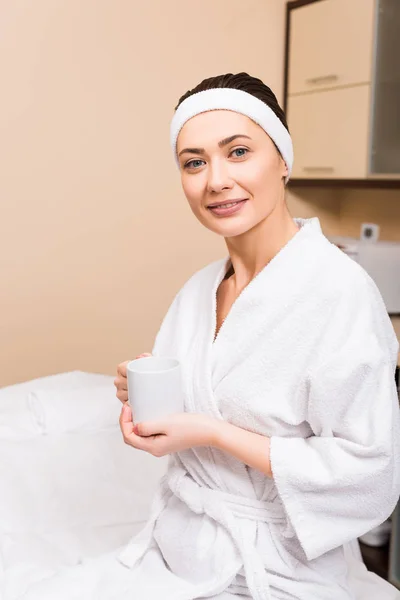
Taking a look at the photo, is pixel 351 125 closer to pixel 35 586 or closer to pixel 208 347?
pixel 208 347

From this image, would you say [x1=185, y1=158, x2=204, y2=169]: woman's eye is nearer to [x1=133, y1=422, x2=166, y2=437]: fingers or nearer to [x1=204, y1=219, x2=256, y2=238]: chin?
[x1=204, y1=219, x2=256, y2=238]: chin

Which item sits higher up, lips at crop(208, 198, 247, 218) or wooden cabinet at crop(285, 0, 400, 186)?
Answer: wooden cabinet at crop(285, 0, 400, 186)

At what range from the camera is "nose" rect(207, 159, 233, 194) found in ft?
3.30

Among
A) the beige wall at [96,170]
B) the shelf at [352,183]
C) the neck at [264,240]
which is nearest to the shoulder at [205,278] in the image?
the neck at [264,240]

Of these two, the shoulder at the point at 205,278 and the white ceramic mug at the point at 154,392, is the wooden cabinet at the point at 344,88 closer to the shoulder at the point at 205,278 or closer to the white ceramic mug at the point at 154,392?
the shoulder at the point at 205,278

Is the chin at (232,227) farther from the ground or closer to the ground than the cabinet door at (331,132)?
closer to the ground

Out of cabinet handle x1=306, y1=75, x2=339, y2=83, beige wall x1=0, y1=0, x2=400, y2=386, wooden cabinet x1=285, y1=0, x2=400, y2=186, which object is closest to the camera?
beige wall x1=0, y1=0, x2=400, y2=386

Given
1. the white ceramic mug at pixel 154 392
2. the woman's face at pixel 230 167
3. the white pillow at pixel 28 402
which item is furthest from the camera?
the white pillow at pixel 28 402

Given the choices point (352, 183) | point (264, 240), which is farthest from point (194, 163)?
point (352, 183)

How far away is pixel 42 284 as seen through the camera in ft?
7.25

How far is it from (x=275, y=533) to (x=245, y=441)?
0.17m

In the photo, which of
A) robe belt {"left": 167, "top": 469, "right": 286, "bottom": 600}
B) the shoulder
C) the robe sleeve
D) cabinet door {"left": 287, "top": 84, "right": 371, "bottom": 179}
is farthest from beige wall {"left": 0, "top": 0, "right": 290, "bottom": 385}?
the robe sleeve

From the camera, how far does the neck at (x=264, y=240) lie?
1.08 metres

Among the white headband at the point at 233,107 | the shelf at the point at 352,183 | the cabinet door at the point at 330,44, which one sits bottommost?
the shelf at the point at 352,183
